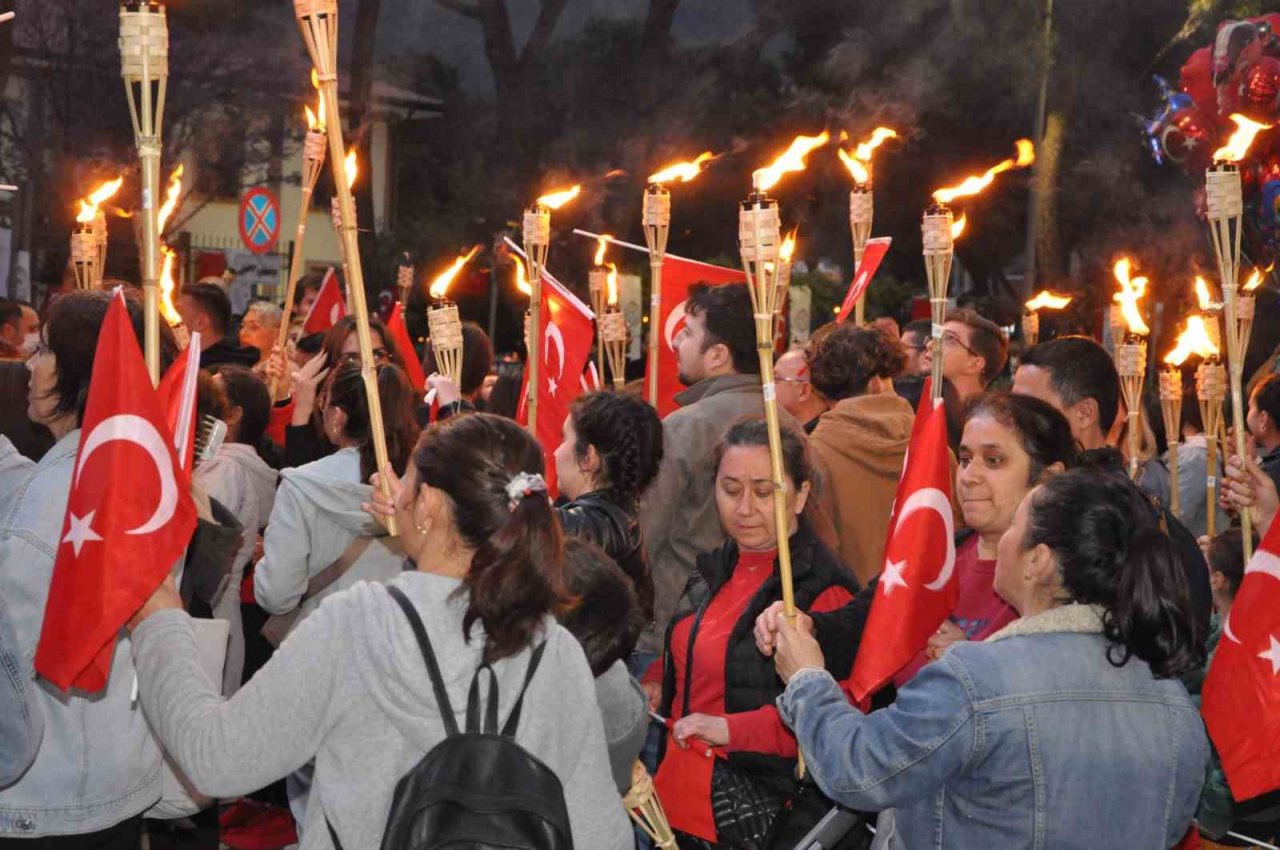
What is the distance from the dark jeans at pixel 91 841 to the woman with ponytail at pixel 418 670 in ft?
2.25

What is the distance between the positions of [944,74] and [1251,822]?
2317cm

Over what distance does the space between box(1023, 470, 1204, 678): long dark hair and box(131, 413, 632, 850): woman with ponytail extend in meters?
0.85

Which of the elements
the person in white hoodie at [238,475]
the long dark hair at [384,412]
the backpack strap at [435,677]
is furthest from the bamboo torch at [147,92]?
the person in white hoodie at [238,475]

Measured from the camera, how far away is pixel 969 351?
19.2 ft

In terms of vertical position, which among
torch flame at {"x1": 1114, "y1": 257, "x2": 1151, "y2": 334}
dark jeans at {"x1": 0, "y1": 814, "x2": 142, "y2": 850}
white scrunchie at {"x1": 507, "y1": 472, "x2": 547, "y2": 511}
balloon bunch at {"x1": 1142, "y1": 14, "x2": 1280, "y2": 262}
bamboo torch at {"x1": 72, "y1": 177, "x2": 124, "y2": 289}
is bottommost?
dark jeans at {"x1": 0, "y1": 814, "x2": 142, "y2": 850}

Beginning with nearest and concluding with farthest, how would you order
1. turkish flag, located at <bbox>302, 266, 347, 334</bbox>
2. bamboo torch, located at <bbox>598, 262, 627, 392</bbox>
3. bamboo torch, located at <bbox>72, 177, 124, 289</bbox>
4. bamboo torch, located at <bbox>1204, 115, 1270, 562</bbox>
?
1. bamboo torch, located at <bbox>1204, 115, 1270, 562</bbox>
2. bamboo torch, located at <bbox>72, 177, 124, 289</bbox>
3. bamboo torch, located at <bbox>598, 262, 627, 392</bbox>
4. turkish flag, located at <bbox>302, 266, 347, 334</bbox>

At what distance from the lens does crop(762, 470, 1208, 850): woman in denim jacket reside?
2658 millimetres

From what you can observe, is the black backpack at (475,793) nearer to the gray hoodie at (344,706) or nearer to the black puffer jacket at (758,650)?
the gray hoodie at (344,706)

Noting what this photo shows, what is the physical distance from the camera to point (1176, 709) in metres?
2.80

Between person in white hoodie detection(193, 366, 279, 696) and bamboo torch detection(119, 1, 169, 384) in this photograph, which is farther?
person in white hoodie detection(193, 366, 279, 696)

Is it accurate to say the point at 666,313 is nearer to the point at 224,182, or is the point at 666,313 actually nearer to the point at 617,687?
the point at 617,687

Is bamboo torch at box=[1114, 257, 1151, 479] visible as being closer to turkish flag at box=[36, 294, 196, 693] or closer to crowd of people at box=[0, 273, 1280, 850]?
crowd of people at box=[0, 273, 1280, 850]

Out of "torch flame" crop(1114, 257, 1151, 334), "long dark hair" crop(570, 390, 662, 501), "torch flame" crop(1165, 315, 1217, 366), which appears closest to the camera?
"long dark hair" crop(570, 390, 662, 501)

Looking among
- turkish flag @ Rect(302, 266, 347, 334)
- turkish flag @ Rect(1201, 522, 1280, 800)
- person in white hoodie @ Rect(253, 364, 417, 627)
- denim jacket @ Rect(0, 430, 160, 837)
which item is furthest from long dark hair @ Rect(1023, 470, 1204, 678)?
turkish flag @ Rect(302, 266, 347, 334)
